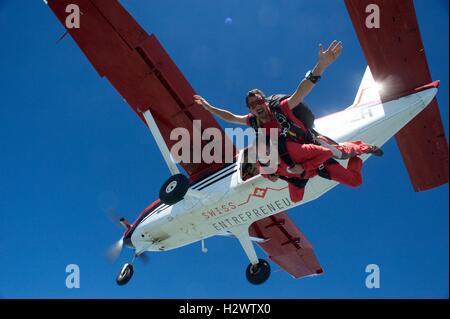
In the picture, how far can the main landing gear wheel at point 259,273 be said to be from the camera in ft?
33.3

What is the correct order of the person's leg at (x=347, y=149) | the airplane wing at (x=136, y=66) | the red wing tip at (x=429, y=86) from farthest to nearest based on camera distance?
the airplane wing at (x=136, y=66) → the red wing tip at (x=429, y=86) → the person's leg at (x=347, y=149)

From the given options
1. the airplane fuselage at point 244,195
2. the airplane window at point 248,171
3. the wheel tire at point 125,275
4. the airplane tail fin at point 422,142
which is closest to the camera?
the airplane fuselage at point 244,195

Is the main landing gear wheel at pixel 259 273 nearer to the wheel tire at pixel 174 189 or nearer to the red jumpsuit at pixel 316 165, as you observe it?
the wheel tire at pixel 174 189

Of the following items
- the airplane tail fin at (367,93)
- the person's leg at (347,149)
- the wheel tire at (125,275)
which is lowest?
the wheel tire at (125,275)

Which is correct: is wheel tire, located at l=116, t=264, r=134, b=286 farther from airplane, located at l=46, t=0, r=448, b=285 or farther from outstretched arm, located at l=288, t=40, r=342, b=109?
outstretched arm, located at l=288, t=40, r=342, b=109

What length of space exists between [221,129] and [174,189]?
1.93 meters

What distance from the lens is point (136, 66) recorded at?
8773 mm

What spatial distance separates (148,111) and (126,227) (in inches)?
136

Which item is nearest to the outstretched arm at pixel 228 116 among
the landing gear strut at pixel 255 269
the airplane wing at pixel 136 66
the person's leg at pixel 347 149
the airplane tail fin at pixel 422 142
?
the person's leg at pixel 347 149

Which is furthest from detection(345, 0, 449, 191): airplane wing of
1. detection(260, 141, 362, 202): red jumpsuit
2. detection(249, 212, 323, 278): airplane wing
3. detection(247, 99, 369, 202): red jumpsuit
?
detection(249, 212, 323, 278): airplane wing

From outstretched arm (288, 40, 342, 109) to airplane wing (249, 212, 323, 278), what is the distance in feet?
21.4

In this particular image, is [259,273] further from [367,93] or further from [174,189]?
[367,93]

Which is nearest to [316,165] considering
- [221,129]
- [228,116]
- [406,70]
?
[228,116]

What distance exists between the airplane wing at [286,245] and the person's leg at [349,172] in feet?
18.9
